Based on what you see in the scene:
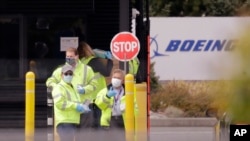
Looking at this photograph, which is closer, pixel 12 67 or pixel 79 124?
pixel 79 124

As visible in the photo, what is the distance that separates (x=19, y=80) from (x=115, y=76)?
515cm

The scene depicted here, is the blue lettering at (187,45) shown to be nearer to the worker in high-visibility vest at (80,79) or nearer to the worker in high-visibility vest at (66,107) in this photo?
the worker in high-visibility vest at (80,79)

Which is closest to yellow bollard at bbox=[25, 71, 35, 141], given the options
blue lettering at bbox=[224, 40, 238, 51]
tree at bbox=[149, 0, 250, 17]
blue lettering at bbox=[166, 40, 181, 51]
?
blue lettering at bbox=[224, 40, 238, 51]

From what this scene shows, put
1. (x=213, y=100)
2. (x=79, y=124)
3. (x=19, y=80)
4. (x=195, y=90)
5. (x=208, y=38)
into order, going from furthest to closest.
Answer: (x=208, y=38) < (x=195, y=90) < (x=19, y=80) < (x=79, y=124) < (x=213, y=100)

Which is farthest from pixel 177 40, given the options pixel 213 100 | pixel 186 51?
pixel 213 100

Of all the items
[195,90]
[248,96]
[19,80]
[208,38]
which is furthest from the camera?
[208,38]

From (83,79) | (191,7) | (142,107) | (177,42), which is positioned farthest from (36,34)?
(191,7)

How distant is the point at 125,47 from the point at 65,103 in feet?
13.7

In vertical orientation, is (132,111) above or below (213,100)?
below

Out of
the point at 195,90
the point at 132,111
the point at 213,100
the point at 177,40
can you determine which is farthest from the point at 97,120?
the point at 177,40

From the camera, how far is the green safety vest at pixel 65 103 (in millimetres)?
11500

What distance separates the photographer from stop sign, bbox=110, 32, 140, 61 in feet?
50.5

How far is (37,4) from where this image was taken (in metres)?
17.4

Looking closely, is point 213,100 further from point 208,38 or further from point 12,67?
point 208,38
